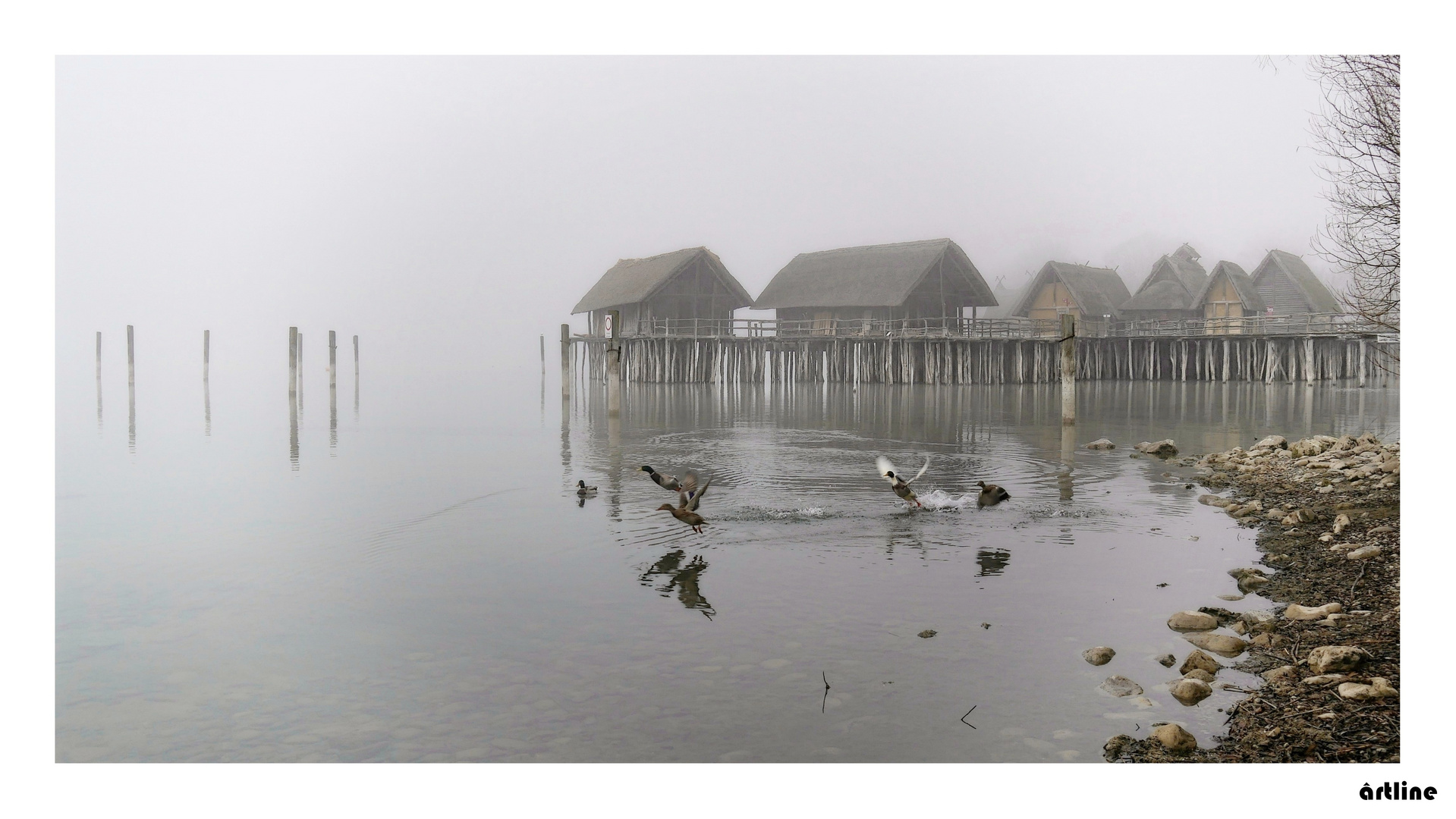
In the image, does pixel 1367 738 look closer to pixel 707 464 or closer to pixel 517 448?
pixel 707 464

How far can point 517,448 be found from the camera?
64.1ft

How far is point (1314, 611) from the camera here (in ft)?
20.6

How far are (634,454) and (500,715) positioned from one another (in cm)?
1239

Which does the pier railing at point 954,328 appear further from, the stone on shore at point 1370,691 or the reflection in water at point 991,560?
the stone on shore at point 1370,691

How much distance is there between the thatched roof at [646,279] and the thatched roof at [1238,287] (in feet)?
71.8

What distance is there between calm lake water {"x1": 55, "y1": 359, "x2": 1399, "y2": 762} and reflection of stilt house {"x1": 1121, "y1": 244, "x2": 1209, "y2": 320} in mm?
38137

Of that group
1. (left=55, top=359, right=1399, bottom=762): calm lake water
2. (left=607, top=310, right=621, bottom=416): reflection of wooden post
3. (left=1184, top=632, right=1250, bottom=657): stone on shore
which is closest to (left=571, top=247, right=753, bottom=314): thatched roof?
(left=607, top=310, right=621, bottom=416): reflection of wooden post

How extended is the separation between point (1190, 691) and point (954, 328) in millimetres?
40288

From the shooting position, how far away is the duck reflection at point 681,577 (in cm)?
743

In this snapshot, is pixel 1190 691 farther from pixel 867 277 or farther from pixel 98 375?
pixel 98 375

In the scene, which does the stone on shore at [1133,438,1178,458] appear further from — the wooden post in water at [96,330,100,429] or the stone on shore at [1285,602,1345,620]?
the wooden post in water at [96,330,100,429]

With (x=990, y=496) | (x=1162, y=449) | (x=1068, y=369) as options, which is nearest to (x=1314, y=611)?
(x=990, y=496)
